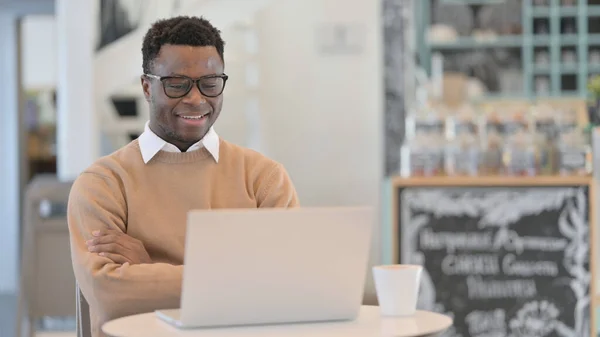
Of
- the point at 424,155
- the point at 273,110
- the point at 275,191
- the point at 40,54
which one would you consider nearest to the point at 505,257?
the point at 424,155

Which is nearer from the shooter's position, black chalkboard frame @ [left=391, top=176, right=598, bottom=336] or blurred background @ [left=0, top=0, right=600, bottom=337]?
black chalkboard frame @ [left=391, top=176, right=598, bottom=336]

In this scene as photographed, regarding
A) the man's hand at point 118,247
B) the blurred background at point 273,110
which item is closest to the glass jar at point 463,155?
the blurred background at point 273,110

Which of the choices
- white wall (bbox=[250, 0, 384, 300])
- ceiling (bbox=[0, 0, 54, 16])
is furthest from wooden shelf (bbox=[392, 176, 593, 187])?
ceiling (bbox=[0, 0, 54, 16])

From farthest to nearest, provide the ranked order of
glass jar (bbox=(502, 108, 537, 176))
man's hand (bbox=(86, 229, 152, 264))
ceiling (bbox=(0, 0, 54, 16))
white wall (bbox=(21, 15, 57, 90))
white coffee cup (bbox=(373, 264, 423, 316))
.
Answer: white wall (bbox=(21, 15, 57, 90)) < ceiling (bbox=(0, 0, 54, 16)) < glass jar (bbox=(502, 108, 537, 176)) < man's hand (bbox=(86, 229, 152, 264)) < white coffee cup (bbox=(373, 264, 423, 316))

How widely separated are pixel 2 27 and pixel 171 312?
6547 mm

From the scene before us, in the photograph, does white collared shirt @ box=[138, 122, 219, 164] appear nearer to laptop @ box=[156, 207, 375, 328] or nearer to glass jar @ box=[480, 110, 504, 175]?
laptop @ box=[156, 207, 375, 328]

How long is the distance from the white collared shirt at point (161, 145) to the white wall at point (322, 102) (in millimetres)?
3795

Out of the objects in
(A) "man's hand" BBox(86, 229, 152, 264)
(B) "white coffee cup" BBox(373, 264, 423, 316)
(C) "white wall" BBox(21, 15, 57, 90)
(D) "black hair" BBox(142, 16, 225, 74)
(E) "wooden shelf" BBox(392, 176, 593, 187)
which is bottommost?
(B) "white coffee cup" BBox(373, 264, 423, 316)

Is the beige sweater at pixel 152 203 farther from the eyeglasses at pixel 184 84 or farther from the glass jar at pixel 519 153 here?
the glass jar at pixel 519 153

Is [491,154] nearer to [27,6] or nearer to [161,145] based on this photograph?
[161,145]

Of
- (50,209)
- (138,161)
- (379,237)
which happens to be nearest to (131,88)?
→ (50,209)

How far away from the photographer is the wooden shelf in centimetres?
429

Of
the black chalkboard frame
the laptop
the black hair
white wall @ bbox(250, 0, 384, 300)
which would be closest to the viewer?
the laptop

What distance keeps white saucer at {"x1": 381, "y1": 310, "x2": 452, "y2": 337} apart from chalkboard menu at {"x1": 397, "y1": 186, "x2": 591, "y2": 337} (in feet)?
8.69
